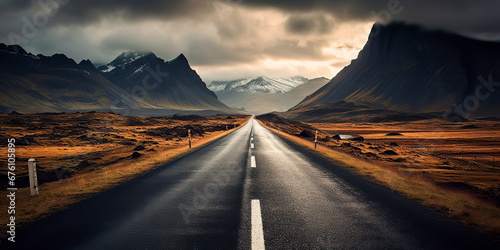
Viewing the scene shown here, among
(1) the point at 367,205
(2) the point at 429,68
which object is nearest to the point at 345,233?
(1) the point at 367,205

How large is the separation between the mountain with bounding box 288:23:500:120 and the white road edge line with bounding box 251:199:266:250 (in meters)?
A: 151

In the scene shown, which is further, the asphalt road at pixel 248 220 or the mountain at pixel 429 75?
the mountain at pixel 429 75

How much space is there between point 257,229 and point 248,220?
0.46 m

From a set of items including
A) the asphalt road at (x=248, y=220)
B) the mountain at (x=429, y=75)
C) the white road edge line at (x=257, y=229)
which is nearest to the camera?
the white road edge line at (x=257, y=229)

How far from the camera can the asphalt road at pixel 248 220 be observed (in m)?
4.36

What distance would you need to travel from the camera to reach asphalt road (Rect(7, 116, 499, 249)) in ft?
14.3

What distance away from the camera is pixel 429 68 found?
161 m

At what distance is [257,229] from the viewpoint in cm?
477

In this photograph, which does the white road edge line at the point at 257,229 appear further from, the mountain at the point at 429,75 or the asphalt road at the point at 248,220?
the mountain at the point at 429,75

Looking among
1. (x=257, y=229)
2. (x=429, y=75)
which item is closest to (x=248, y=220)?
(x=257, y=229)

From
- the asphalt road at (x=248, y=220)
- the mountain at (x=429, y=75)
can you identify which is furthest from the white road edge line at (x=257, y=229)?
the mountain at (x=429, y=75)

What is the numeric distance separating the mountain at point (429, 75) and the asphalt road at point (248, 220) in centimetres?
14904

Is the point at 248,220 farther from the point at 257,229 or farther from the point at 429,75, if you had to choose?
the point at 429,75

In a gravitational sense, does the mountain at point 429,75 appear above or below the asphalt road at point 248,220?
above
